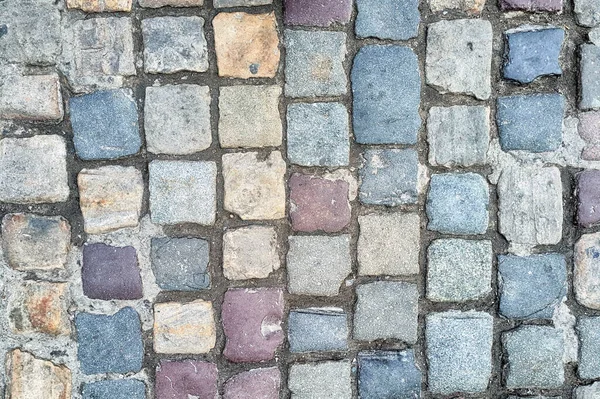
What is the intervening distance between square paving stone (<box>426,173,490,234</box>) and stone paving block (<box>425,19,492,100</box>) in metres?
0.23

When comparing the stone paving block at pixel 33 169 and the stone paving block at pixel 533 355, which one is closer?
the stone paving block at pixel 33 169

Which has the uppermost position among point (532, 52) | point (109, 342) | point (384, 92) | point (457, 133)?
point (532, 52)

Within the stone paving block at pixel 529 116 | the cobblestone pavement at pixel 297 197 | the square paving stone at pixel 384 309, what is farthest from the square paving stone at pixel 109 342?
the stone paving block at pixel 529 116

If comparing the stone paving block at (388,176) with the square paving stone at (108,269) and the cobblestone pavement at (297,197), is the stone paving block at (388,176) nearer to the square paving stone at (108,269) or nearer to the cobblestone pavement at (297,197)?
the cobblestone pavement at (297,197)

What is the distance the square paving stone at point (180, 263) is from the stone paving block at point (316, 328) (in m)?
0.27

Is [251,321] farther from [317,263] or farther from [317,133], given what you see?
[317,133]

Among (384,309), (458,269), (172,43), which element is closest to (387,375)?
(384,309)

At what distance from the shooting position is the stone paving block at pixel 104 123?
1.63 metres

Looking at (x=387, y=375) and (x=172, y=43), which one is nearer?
(x=172, y=43)

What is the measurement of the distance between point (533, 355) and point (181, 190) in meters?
1.06

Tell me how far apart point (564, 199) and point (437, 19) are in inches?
23.6

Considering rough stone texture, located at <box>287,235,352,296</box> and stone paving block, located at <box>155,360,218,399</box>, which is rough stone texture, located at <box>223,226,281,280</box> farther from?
stone paving block, located at <box>155,360,218,399</box>

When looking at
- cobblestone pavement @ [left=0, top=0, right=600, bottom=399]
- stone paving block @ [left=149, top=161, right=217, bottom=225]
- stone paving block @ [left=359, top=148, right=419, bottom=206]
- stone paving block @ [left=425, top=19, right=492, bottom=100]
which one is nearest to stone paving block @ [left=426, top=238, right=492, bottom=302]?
cobblestone pavement @ [left=0, top=0, right=600, bottom=399]

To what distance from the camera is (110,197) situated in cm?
166
